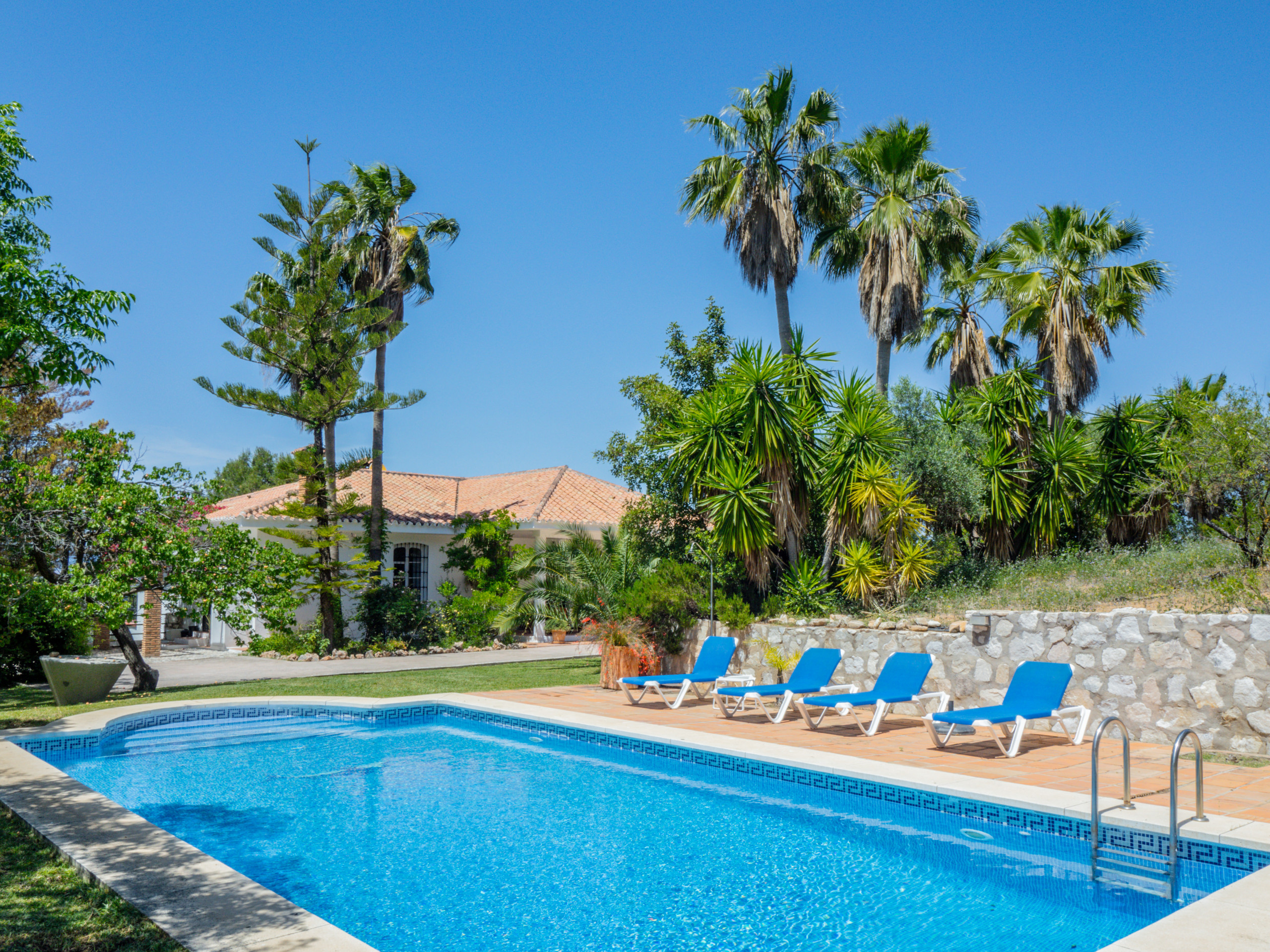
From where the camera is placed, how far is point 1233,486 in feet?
35.2

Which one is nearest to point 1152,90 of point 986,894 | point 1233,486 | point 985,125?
point 985,125

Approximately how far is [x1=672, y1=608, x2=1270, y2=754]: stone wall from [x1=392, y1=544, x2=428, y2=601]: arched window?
1607cm

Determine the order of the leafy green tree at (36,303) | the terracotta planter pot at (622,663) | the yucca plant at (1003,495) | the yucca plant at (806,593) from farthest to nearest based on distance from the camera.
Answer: the yucca plant at (1003,495) → the terracotta planter pot at (622,663) → the yucca plant at (806,593) → the leafy green tree at (36,303)

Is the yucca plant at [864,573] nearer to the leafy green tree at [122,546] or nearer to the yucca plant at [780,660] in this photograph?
the yucca plant at [780,660]

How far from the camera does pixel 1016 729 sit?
27.7 feet

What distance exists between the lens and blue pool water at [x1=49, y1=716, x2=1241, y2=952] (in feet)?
17.0

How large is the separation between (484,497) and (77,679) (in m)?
19.0

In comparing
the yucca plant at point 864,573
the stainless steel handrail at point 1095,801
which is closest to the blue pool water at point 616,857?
the stainless steel handrail at point 1095,801

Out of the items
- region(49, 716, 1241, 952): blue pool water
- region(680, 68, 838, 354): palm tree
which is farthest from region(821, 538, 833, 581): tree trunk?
region(680, 68, 838, 354): palm tree

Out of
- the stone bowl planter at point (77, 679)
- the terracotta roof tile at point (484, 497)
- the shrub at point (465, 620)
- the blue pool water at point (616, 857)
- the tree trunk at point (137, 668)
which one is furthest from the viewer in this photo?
the terracotta roof tile at point (484, 497)

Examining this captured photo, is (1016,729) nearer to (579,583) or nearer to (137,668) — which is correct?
(579,583)

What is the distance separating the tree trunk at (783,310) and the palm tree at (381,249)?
9.87 meters

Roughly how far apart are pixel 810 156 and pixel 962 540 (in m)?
8.40

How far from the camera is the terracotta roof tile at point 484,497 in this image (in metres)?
26.2
